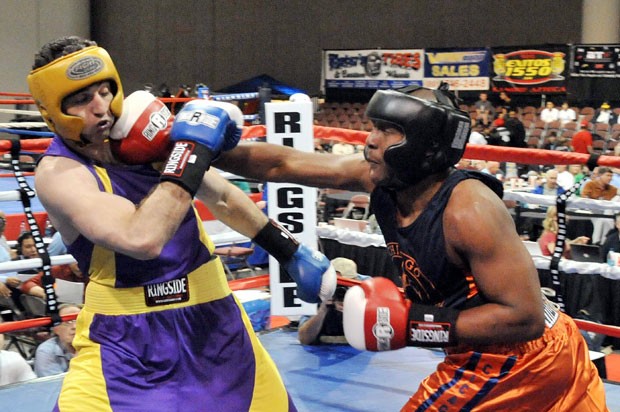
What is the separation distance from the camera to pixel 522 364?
5.84 ft

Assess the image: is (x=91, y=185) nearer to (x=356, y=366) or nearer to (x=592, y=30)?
(x=356, y=366)

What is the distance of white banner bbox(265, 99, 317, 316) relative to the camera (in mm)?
3873

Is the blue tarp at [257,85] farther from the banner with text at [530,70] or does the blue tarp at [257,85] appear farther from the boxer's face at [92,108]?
the boxer's face at [92,108]

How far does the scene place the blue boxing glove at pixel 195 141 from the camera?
1694 millimetres

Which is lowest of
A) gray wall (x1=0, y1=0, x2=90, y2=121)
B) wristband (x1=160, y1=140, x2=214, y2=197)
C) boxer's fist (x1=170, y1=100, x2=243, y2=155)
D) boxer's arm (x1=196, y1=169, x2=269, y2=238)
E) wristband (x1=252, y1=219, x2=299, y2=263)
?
wristband (x1=252, y1=219, x2=299, y2=263)

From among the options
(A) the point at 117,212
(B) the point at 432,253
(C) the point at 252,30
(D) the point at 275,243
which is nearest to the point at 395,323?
(B) the point at 432,253

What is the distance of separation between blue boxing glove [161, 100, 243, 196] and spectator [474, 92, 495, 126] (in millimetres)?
11943

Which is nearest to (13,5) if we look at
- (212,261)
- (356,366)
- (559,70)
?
(559,70)

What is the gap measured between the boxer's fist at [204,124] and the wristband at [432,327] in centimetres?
58

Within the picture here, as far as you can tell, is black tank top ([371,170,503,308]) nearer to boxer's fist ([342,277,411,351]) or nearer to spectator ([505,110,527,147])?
boxer's fist ([342,277,411,351])

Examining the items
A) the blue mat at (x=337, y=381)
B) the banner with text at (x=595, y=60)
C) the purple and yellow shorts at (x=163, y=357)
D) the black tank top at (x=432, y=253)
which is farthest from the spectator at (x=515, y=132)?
the purple and yellow shorts at (x=163, y=357)

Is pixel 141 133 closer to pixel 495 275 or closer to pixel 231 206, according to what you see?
pixel 231 206

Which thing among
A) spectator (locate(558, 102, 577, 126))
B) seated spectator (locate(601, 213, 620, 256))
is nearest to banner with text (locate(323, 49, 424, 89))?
spectator (locate(558, 102, 577, 126))

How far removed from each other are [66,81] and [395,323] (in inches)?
35.9
